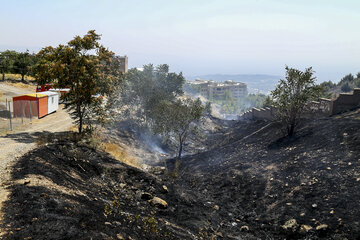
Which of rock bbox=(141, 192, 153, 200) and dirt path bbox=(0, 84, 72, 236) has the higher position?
dirt path bbox=(0, 84, 72, 236)

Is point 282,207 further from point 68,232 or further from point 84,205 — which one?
point 68,232

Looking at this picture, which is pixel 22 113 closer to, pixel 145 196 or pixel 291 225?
pixel 145 196

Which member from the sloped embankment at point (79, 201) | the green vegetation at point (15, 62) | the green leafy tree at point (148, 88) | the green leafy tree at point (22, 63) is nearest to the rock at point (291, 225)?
the sloped embankment at point (79, 201)

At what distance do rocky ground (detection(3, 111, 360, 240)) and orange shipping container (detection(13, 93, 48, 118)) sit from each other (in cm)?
1450

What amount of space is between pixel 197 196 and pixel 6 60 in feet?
220

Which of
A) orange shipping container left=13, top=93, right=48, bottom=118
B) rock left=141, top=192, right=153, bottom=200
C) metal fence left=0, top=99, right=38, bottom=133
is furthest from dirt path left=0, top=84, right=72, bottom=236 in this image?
rock left=141, top=192, right=153, bottom=200

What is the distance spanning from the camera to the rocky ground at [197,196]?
8547mm

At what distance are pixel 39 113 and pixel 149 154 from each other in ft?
47.0

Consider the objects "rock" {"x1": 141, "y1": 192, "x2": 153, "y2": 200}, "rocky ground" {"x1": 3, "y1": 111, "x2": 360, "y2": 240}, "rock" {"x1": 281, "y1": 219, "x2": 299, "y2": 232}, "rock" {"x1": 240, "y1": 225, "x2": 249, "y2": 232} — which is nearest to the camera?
"rocky ground" {"x1": 3, "y1": 111, "x2": 360, "y2": 240}

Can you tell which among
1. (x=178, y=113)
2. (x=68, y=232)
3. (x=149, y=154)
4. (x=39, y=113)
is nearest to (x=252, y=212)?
(x=68, y=232)

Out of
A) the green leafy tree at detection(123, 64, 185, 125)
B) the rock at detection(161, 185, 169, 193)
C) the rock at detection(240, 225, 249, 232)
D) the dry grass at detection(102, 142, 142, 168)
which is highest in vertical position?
the green leafy tree at detection(123, 64, 185, 125)

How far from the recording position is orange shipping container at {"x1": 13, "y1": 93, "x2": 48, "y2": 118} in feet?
102

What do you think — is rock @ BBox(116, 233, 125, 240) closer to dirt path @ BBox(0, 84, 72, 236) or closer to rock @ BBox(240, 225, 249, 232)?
dirt path @ BBox(0, 84, 72, 236)

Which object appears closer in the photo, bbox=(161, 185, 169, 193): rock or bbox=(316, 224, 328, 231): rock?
bbox=(316, 224, 328, 231): rock
